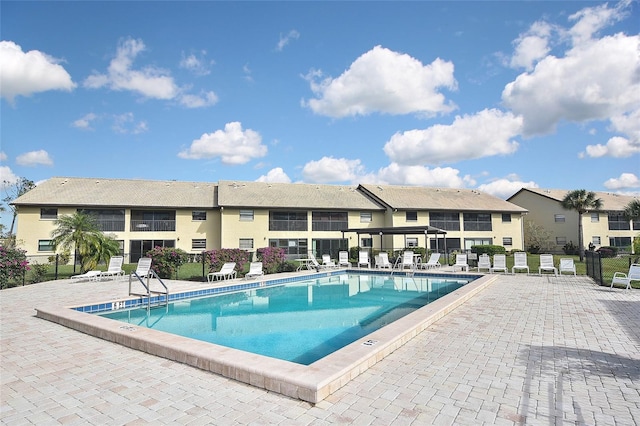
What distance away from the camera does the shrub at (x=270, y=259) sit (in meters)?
18.2

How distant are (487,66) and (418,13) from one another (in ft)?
10.4

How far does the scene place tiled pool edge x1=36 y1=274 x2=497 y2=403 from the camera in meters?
3.97

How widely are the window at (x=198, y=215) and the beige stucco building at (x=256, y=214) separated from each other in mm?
77

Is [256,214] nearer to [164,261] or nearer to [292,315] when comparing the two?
[164,261]

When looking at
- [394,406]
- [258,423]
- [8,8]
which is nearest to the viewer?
[258,423]

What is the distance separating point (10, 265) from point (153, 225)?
14.6 meters

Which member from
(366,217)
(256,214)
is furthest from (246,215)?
(366,217)

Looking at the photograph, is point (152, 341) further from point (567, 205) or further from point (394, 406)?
point (567, 205)

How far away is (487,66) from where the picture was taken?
1321 cm

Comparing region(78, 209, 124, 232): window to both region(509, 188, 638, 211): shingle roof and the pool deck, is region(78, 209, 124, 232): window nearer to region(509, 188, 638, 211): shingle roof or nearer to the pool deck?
the pool deck

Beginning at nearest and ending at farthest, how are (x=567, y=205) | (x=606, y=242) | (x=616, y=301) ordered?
(x=616, y=301) → (x=567, y=205) → (x=606, y=242)

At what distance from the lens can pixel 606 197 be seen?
1596 inches

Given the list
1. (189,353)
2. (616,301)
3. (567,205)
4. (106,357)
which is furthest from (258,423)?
(567,205)

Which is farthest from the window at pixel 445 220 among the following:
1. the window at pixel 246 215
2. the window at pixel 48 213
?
the window at pixel 48 213
